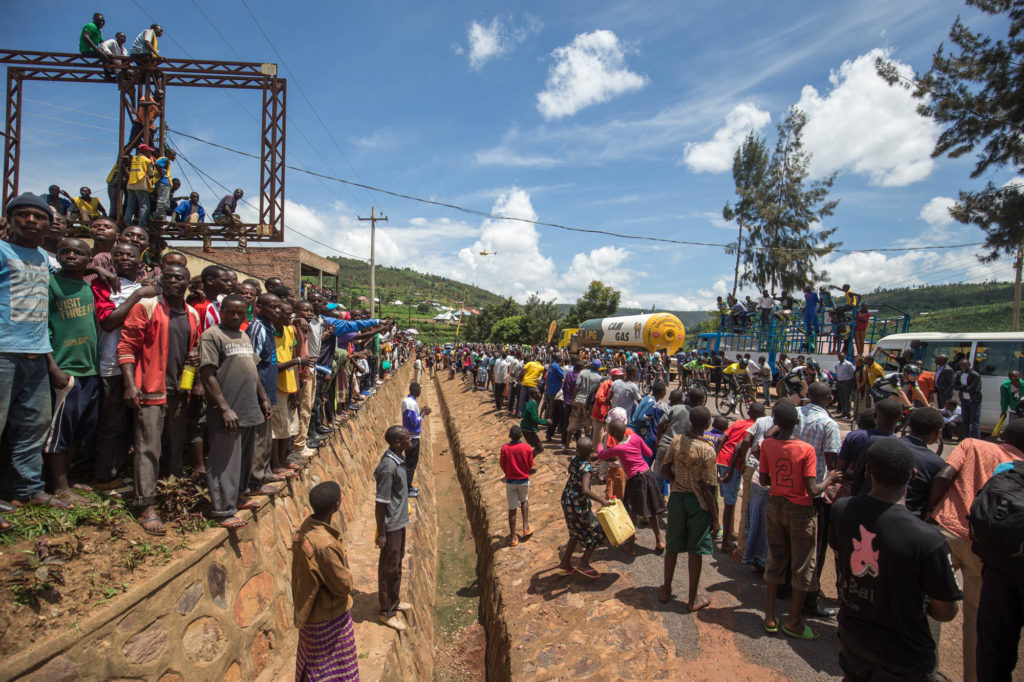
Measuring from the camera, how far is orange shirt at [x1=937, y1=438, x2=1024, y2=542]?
328 cm

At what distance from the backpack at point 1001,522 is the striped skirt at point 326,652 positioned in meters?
3.97

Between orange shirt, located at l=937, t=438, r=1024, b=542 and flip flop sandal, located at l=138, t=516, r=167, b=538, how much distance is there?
5.61m

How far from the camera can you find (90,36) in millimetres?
9797

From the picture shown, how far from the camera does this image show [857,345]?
47.1 feet

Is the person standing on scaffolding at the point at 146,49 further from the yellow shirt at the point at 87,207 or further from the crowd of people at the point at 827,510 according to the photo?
the crowd of people at the point at 827,510

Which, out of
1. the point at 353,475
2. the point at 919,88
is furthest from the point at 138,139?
the point at 919,88

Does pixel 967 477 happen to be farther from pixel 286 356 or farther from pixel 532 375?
pixel 532 375

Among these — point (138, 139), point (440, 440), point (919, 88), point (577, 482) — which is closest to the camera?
point (577, 482)

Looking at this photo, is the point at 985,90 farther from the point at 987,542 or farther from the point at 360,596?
the point at 360,596

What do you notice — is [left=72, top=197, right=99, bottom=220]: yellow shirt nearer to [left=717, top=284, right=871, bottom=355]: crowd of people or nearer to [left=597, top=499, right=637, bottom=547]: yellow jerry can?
[left=597, top=499, right=637, bottom=547]: yellow jerry can

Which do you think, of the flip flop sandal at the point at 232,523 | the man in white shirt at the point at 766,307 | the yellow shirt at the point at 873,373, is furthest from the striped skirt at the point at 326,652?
the man in white shirt at the point at 766,307

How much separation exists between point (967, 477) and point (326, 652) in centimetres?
462

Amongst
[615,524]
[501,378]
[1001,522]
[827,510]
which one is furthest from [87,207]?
[1001,522]

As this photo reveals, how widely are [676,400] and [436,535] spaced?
6.10 metres
